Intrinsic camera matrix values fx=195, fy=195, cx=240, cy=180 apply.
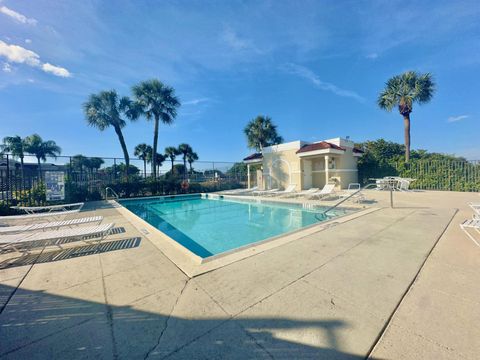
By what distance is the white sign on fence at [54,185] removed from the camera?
35.7ft

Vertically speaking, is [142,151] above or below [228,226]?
above

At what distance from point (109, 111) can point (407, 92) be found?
86.8 feet

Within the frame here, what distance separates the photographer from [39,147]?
31016 mm

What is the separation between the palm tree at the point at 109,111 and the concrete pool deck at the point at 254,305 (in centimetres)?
1507

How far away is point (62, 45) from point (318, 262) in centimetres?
1184

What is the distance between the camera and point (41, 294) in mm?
2504

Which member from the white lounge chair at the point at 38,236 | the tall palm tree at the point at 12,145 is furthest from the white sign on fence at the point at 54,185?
the tall palm tree at the point at 12,145

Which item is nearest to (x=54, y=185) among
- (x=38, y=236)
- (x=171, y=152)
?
(x=38, y=236)

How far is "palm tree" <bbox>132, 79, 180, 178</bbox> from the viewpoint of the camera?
18.2m

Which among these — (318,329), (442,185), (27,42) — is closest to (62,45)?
(27,42)

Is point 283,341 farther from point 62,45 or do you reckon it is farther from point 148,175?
point 148,175

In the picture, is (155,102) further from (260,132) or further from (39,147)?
(39,147)

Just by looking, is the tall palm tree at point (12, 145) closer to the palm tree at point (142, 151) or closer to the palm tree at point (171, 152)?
the palm tree at point (142, 151)

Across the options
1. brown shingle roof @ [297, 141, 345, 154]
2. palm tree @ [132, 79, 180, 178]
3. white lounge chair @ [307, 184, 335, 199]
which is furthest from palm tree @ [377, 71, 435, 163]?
palm tree @ [132, 79, 180, 178]
